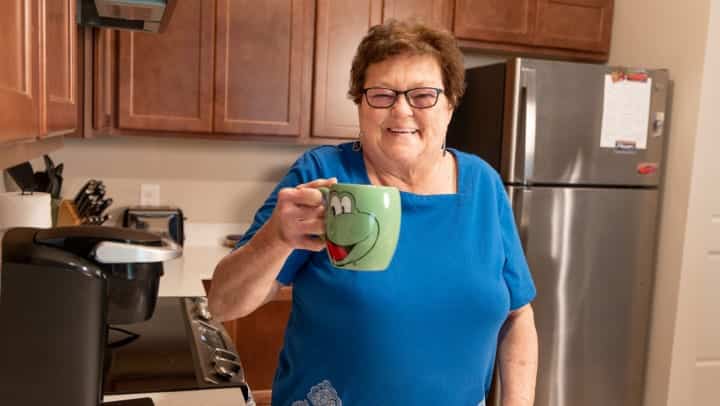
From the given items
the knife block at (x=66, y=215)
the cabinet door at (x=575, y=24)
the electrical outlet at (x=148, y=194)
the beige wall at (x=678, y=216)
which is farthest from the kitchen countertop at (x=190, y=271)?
the beige wall at (x=678, y=216)

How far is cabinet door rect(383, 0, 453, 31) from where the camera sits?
8.30 ft

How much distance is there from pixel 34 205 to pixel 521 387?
124 centimetres

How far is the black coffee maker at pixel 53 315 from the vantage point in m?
0.73

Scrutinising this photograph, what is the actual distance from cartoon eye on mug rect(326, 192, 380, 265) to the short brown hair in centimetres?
49

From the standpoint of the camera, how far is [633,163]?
7.87 ft

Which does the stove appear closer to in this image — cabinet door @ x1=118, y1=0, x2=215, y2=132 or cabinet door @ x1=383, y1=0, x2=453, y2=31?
cabinet door @ x1=118, y1=0, x2=215, y2=132

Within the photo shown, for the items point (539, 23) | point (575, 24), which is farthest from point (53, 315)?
point (575, 24)

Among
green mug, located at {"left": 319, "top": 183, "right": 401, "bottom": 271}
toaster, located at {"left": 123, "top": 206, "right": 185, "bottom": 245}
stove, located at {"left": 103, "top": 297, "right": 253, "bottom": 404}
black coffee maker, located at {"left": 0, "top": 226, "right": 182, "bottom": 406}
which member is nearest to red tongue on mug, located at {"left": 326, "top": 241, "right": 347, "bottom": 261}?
green mug, located at {"left": 319, "top": 183, "right": 401, "bottom": 271}

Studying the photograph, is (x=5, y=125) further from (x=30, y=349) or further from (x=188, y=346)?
(x=188, y=346)

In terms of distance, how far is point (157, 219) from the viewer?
249cm

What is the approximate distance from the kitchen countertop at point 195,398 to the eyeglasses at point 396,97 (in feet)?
1.83

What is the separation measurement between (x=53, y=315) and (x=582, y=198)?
1987 millimetres

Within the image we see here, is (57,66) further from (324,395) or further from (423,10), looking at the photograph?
(423,10)

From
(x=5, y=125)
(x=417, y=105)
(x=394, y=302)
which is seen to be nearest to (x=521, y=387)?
(x=394, y=302)
